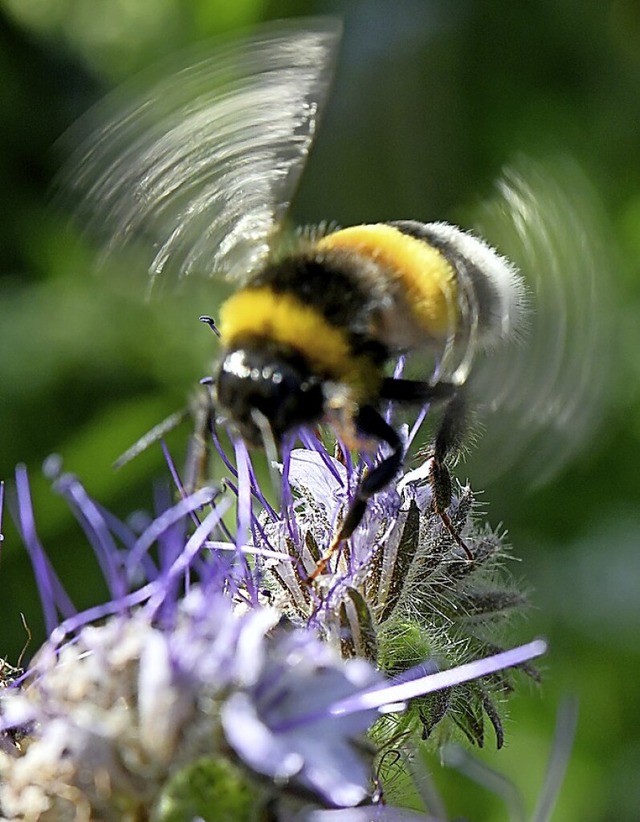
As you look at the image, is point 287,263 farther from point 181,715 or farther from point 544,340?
point 181,715

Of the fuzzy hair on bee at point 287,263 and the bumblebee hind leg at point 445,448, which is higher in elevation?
the fuzzy hair on bee at point 287,263

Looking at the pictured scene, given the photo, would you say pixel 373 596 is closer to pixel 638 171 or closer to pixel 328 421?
pixel 328 421

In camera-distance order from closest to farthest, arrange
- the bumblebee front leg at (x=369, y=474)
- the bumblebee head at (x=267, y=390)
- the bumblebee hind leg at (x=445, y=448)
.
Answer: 1. the bumblebee head at (x=267, y=390)
2. the bumblebee front leg at (x=369, y=474)
3. the bumblebee hind leg at (x=445, y=448)

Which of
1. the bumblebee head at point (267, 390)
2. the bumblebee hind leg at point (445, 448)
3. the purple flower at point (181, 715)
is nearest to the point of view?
the purple flower at point (181, 715)

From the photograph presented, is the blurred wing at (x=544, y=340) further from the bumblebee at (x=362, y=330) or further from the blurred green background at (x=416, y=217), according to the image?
the blurred green background at (x=416, y=217)

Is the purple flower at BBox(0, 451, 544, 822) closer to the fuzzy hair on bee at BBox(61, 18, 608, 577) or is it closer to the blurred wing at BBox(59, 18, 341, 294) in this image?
the fuzzy hair on bee at BBox(61, 18, 608, 577)

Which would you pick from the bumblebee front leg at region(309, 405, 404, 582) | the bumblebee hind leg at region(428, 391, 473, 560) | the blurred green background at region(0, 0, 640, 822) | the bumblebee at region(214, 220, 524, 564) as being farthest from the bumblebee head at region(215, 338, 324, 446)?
the blurred green background at region(0, 0, 640, 822)

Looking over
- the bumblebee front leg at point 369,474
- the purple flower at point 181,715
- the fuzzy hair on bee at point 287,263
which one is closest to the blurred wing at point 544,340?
the fuzzy hair on bee at point 287,263

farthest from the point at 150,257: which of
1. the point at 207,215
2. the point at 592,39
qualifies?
the point at 592,39
